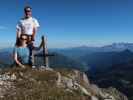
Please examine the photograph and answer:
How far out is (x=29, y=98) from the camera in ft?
49.0

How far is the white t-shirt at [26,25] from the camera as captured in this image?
20141 millimetres

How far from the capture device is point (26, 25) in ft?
66.3

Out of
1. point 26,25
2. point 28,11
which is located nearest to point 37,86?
point 26,25

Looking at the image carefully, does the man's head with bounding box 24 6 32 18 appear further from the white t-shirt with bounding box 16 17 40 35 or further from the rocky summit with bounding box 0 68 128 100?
the rocky summit with bounding box 0 68 128 100

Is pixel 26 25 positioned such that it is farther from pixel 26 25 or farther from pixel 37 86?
pixel 37 86

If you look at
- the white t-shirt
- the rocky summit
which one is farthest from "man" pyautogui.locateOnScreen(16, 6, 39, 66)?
the rocky summit

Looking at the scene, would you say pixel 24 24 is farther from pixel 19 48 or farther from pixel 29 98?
pixel 29 98

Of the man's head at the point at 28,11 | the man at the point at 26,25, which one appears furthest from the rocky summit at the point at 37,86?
the man's head at the point at 28,11

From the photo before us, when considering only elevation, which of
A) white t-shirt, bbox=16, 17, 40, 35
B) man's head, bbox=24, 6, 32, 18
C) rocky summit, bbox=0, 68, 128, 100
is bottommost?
rocky summit, bbox=0, 68, 128, 100

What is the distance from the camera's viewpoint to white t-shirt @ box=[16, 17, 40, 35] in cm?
2014

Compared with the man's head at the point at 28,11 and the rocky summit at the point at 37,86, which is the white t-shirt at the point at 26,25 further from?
the rocky summit at the point at 37,86

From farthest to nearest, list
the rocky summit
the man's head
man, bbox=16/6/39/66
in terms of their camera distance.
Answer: man, bbox=16/6/39/66 < the man's head < the rocky summit

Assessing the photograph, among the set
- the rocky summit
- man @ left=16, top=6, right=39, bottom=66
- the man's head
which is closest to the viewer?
the rocky summit

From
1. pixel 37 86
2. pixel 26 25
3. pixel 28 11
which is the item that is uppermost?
pixel 28 11
